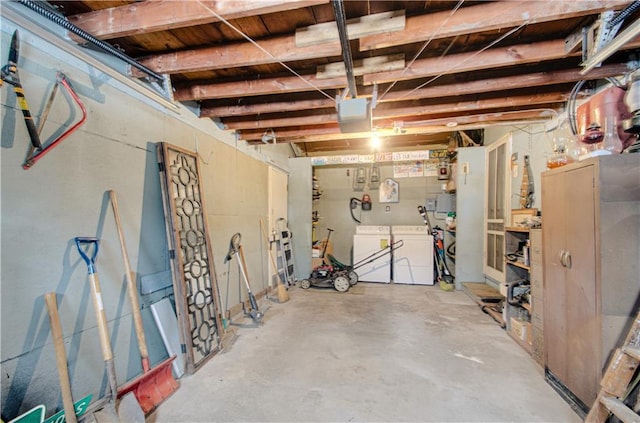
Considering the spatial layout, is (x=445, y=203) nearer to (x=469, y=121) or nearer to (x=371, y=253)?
(x=371, y=253)

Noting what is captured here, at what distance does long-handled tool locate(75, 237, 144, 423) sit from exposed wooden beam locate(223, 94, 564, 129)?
2127 millimetres

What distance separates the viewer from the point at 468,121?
316 centimetres

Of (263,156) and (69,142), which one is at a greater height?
(263,156)

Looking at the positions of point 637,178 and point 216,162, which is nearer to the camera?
point 637,178

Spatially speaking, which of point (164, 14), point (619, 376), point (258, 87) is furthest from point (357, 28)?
point (619, 376)

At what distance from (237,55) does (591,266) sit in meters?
2.84

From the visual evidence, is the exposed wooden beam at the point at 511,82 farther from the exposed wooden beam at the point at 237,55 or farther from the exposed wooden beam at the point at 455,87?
the exposed wooden beam at the point at 237,55

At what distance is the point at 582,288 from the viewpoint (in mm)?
1672

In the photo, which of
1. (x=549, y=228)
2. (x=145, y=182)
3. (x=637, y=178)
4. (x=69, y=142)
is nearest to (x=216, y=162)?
(x=145, y=182)

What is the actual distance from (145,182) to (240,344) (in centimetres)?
183

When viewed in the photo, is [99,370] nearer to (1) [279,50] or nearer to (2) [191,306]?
(2) [191,306]

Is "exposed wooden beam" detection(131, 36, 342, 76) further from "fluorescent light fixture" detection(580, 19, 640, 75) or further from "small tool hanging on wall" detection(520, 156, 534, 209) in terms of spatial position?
"small tool hanging on wall" detection(520, 156, 534, 209)

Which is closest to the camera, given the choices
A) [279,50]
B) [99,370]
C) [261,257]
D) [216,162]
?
[99,370]

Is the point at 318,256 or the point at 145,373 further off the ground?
the point at 318,256
